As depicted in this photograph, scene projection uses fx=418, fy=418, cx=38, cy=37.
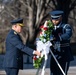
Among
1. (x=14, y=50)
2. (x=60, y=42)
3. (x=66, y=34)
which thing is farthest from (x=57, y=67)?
(x=14, y=50)

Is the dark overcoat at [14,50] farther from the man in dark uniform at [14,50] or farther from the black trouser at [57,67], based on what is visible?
the black trouser at [57,67]

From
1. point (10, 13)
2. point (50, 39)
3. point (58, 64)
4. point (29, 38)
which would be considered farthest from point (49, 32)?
point (10, 13)

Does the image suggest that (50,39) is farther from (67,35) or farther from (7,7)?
(7,7)

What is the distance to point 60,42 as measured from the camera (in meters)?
7.86

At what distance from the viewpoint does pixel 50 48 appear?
7848 mm

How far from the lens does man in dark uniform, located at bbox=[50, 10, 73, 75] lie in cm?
784

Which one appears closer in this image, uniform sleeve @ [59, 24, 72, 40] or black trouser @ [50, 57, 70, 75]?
uniform sleeve @ [59, 24, 72, 40]

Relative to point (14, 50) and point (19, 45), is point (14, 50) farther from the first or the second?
point (19, 45)

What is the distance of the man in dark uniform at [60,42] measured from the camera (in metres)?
7.84

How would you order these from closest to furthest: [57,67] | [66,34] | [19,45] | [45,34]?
[19,45], [45,34], [66,34], [57,67]

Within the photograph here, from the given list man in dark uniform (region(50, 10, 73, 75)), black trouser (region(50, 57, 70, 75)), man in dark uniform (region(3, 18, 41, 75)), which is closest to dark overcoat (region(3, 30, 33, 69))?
man in dark uniform (region(3, 18, 41, 75))

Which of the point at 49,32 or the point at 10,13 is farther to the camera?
the point at 10,13

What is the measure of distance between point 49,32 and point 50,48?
35 cm

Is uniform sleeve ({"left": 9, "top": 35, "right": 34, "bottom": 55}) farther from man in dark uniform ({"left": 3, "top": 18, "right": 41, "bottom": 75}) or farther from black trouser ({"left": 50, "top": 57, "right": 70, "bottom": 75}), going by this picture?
black trouser ({"left": 50, "top": 57, "right": 70, "bottom": 75})
